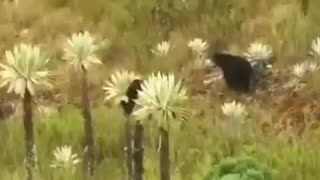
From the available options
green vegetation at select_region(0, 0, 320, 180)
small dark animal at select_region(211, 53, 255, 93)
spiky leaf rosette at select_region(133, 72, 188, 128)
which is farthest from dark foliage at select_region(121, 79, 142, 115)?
small dark animal at select_region(211, 53, 255, 93)

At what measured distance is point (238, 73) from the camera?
629 centimetres

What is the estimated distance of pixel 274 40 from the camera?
22.2ft

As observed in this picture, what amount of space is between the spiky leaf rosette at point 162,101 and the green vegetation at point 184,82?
1.44 ft

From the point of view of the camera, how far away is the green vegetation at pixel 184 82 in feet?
13.8

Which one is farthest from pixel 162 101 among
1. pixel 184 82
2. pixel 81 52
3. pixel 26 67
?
pixel 184 82

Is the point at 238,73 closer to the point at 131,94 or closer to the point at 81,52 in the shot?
the point at 81,52

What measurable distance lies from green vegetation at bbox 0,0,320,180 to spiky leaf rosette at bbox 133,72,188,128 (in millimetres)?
439

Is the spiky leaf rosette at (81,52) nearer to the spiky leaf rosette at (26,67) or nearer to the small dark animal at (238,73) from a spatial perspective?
the spiky leaf rosette at (26,67)

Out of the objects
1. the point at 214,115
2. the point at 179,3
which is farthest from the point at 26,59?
the point at 179,3

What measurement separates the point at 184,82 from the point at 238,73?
367 mm

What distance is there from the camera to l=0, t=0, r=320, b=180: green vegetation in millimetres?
4211

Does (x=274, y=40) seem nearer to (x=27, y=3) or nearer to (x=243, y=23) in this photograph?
(x=243, y=23)

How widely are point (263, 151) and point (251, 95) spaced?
2.00 m

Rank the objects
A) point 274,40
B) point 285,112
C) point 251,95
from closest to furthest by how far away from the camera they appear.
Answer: point 285,112 → point 251,95 → point 274,40
